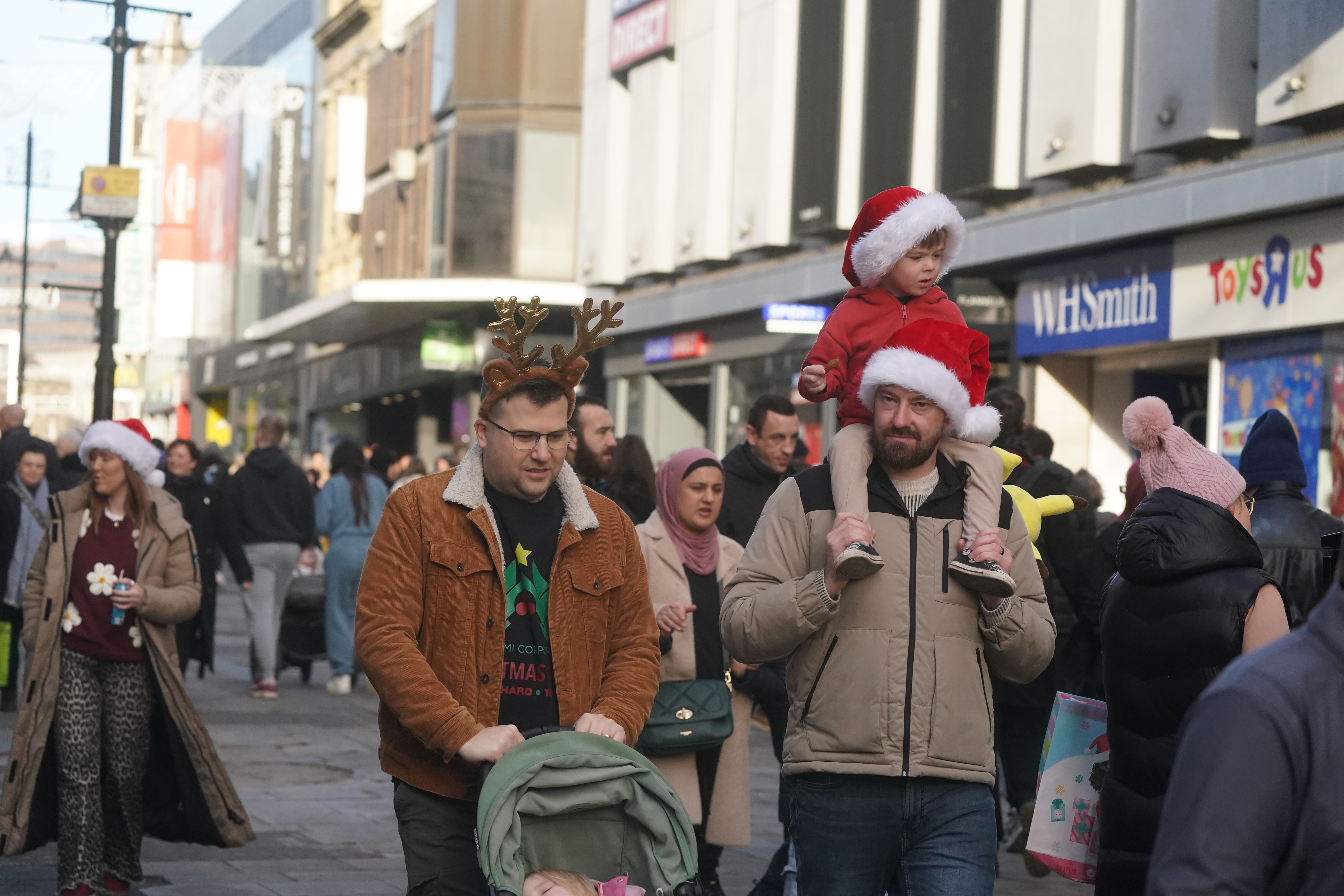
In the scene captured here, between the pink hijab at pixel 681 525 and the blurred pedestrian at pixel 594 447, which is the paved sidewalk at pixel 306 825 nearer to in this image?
the pink hijab at pixel 681 525

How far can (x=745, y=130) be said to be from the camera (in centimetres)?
Answer: 2388

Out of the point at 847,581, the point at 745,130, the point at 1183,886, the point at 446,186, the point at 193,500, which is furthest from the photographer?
the point at 446,186

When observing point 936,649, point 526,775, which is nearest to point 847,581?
point 936,649

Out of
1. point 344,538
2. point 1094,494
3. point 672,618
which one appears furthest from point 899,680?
point 344,538

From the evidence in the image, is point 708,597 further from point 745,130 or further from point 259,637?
point 745,130

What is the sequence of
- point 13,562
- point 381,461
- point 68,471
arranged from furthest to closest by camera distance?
point 381,461 → point 68,471 → point 13,562

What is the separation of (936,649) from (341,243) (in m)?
40.3

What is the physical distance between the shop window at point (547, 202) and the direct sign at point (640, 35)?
4.84 m

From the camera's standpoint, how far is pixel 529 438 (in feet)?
15.3

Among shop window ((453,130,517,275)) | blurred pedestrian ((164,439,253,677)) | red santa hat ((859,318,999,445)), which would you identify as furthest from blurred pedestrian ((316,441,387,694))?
shop window ((453,130,517,275))

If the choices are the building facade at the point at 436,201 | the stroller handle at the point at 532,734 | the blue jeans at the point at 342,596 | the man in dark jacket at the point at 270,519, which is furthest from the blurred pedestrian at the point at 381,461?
the stroller handle at the point at 532,734

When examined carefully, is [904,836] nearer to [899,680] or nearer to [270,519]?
[899,680]

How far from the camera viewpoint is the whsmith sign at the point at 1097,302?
16219mm

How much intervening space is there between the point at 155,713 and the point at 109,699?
0.22 metres
